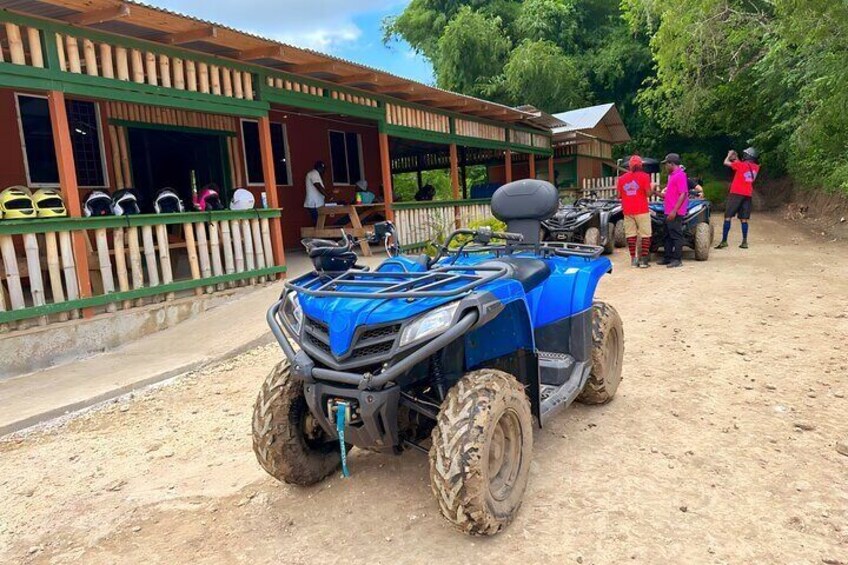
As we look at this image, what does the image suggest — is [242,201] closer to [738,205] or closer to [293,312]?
[293,312]

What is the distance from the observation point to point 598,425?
12.9ft

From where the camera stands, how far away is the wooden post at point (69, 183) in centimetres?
643

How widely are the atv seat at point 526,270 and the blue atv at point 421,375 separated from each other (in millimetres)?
10

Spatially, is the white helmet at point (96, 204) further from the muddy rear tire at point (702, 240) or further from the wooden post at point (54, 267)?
the muddy rear tire at point (702, 240)

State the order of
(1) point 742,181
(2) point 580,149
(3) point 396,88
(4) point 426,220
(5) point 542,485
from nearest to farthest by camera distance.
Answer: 1. (5) point 542,485
2. (3) point 396,88
3. (1) point 742,181
4. (4) point 426,220
5. (2) point 580,149

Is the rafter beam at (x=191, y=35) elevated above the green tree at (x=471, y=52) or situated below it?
below

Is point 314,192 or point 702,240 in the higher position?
point 314,192

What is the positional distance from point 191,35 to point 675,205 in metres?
7.57

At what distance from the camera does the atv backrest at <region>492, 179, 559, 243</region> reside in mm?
3814

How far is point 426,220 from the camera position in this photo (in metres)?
13.1

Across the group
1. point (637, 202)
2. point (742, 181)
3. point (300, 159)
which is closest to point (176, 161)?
point (300, 159)

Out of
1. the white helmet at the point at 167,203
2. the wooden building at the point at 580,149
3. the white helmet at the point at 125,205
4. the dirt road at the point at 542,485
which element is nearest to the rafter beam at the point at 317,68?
the white helmet at the point at 167,203

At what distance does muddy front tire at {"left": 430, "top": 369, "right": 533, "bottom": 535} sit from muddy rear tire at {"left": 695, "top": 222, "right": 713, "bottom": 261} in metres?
8.79

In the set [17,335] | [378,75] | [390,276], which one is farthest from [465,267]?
[378,75]
